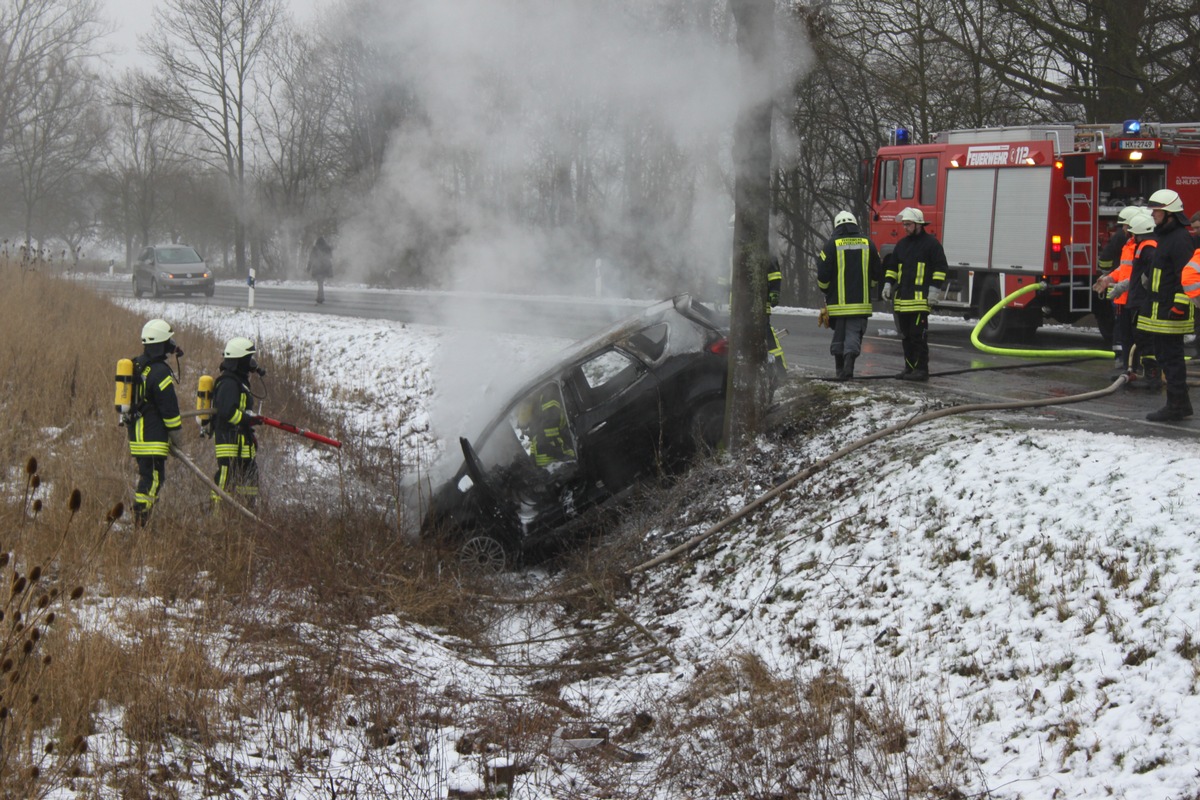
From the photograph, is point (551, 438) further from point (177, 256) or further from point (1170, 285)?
point (177, 256)

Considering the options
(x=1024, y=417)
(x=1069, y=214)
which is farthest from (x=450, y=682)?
(x=1069, y=214)

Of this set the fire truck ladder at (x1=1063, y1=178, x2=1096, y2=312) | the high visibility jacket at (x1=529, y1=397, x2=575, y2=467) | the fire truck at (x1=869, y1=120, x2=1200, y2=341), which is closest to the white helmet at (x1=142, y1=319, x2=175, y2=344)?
the high visibility jacket at (x1=529, y1=397, x2=575, y2=467)

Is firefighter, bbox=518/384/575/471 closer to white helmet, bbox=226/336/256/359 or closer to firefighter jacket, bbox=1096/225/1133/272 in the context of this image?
white helmet, bbox=226/336/256/359

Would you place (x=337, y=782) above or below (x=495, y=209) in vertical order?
below

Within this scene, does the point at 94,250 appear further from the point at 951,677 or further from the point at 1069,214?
the point at 951,677

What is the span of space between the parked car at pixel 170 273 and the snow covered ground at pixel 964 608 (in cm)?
2185

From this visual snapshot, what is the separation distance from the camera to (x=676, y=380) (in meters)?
8.81

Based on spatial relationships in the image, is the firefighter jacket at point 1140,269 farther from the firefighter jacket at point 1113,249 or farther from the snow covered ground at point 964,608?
the firefighter jacket at point 1113,249

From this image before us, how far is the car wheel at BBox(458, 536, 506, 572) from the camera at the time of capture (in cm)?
815

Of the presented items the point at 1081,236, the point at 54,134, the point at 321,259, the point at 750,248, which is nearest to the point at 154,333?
the point at 750,248

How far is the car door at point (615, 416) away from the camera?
842 centimetres

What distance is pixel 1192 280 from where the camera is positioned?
25.2ft

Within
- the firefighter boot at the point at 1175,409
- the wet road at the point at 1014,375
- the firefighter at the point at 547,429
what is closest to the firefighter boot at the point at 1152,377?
the wet road at the point at 1014,375

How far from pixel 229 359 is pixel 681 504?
4196mm
